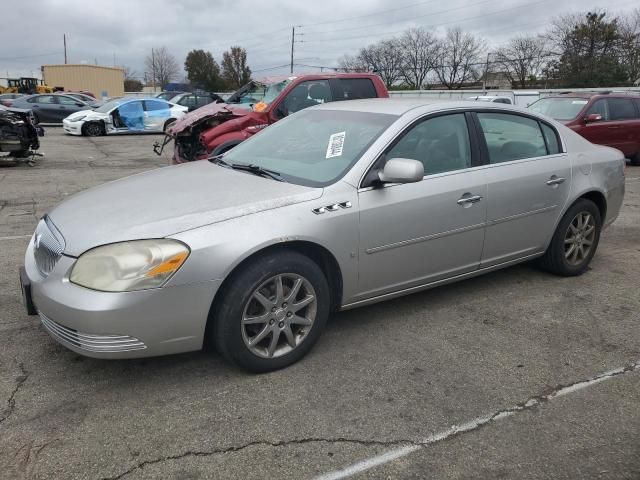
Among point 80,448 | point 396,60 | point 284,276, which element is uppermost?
point 396,60

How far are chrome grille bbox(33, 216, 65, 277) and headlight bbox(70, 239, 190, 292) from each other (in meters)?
0.24

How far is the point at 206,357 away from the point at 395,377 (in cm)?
112

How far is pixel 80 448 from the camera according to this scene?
2463mm

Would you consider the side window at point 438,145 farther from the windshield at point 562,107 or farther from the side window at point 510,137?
the windshield at point 562,107

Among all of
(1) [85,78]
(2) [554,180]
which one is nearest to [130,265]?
(2) [554,180]

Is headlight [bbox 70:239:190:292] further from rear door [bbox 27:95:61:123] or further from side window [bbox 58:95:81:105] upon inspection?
side window [bbox 58:95:81:105]

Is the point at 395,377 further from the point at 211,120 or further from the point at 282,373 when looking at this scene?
the point at 211,120

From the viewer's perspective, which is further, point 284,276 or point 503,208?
point 503,208

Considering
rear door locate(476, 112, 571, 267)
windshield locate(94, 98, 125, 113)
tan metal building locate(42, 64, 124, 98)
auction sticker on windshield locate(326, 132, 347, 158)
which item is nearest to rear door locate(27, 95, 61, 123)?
windshield locate(94, 98, 125, 113)

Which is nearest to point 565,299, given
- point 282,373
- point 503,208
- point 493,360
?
point 503,208

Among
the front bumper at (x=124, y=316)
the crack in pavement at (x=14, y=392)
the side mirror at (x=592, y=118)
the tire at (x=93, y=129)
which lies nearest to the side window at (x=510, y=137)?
the front bumper at (x=124, y=316)

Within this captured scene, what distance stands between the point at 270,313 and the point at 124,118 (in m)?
18.8

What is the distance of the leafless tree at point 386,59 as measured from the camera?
6600 cm

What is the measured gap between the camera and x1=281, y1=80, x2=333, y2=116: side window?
8.18 meters
